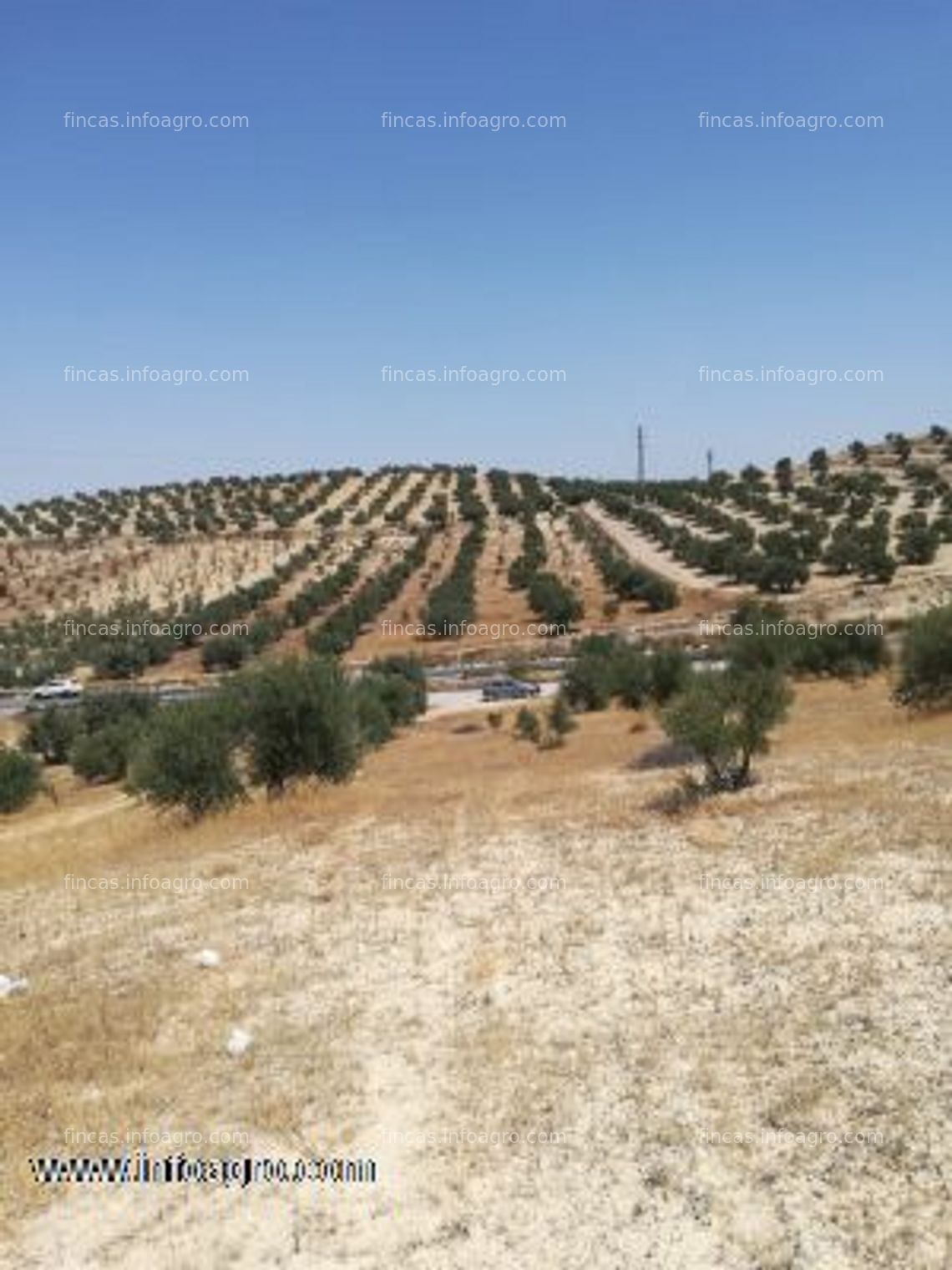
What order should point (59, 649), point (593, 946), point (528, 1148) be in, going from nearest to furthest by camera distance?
1. point (528, 1148)
2. point (593, 946)
3. point (59, 649)

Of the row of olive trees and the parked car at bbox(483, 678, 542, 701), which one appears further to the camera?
the parked car at bbox(483, 678, 542, 701)

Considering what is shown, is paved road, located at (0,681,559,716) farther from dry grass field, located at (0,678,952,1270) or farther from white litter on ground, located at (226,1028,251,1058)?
white litter on ground, located at (226,1028,251,1058)

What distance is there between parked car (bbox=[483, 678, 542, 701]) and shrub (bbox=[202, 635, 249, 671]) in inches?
856

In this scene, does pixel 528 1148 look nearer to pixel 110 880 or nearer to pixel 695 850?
pixel 695 850

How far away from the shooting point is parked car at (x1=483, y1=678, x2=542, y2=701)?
5800cm

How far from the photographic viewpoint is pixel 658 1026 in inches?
514

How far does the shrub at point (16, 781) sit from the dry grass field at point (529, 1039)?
763 inches

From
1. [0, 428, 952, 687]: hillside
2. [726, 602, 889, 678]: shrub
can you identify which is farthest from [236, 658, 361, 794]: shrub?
[0, 428, 952, 687]: hillside

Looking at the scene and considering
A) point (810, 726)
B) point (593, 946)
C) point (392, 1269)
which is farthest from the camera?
point (810, 726)

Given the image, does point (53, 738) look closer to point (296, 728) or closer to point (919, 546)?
point (296, 728)

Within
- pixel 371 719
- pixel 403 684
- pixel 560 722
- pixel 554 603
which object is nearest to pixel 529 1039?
pixel 560 722

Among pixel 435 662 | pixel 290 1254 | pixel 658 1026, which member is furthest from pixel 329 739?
pixel 435 662

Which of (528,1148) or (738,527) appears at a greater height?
(738,527)

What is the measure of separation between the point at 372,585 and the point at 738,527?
24.7m
